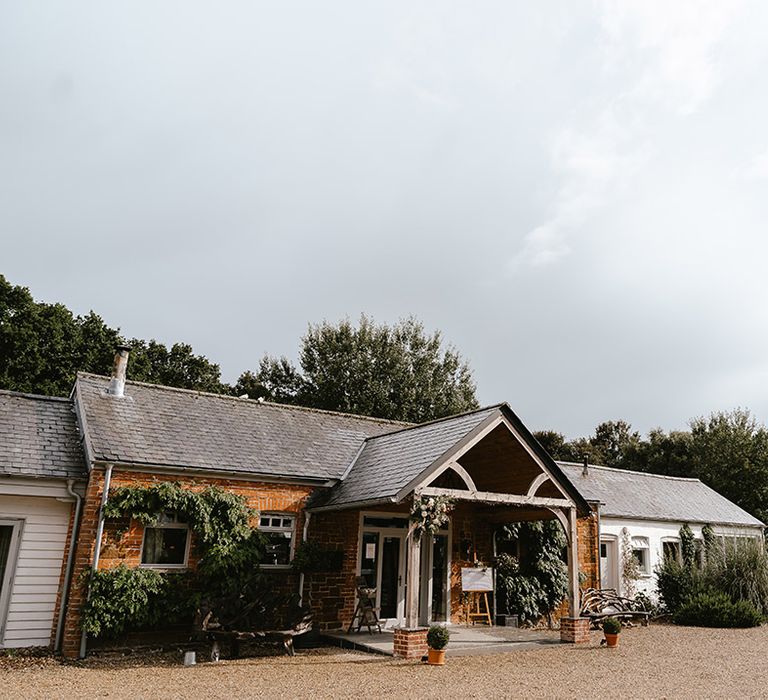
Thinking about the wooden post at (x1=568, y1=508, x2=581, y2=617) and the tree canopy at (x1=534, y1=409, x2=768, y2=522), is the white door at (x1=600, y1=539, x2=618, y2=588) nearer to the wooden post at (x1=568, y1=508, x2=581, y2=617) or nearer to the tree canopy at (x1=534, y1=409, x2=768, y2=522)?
the wooden post at (x1=568, y1=508, x2=581, y2=617)

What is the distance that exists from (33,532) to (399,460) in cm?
715

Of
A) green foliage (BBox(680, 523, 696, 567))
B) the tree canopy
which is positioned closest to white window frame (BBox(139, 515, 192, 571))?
green foliage (BBox(680, 523, 696, 567))

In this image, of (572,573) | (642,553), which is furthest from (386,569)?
(642,553)

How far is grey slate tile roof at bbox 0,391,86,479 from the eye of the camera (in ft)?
40.5

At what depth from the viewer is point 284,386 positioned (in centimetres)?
3888

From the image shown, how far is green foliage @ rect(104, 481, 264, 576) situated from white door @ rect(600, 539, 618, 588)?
12.1m

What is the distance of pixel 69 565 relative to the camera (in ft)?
40.1

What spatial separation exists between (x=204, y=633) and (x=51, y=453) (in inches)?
183

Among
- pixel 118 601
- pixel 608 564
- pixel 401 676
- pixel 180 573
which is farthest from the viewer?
pixel 608 564

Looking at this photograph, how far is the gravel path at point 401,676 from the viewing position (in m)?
9.20

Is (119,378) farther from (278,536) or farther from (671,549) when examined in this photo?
(671,549)

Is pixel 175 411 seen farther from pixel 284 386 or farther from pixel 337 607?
pixel 284 386

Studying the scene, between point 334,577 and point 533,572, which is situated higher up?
point 533,572

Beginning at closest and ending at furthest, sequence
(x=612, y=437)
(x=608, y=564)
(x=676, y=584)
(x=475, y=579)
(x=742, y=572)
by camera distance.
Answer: (x=475, y=579) → (x=742, y=572) → (x=676, y=584) → (x=608, y=564) → (x=612, y=437)
